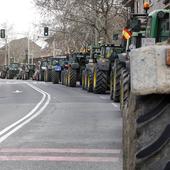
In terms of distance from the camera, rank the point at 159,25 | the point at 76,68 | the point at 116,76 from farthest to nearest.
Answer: the point at 76,68, the point at 116,76, the point at 159,25

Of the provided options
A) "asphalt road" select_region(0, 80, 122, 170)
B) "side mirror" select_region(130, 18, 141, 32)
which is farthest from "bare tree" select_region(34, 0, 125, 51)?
"side mirror" select_region(130, 18, 141, 32)

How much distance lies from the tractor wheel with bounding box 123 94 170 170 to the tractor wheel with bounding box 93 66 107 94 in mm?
20797

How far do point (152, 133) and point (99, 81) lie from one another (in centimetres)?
2135

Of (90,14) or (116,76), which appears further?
(90,14)

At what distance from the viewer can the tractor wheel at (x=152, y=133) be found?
147 inches

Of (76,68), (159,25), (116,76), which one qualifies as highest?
(159,25)

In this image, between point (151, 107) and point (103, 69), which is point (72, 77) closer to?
point (103, 69)

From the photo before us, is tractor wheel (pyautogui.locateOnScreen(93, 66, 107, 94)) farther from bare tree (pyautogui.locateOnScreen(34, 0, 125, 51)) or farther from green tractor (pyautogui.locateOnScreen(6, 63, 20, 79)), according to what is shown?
green tractor (pyautogui.locateOnScreen(6, 63, 20, 79))

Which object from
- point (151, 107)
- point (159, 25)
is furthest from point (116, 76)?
point (151, 107)

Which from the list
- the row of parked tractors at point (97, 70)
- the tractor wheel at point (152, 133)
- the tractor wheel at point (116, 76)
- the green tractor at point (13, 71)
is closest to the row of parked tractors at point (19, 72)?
the green tractor at point (13, 71)

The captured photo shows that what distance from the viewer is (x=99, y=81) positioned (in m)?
25.1

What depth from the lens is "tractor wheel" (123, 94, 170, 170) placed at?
3734mm

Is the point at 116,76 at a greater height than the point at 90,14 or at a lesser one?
lesser

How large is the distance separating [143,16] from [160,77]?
7.14 m
